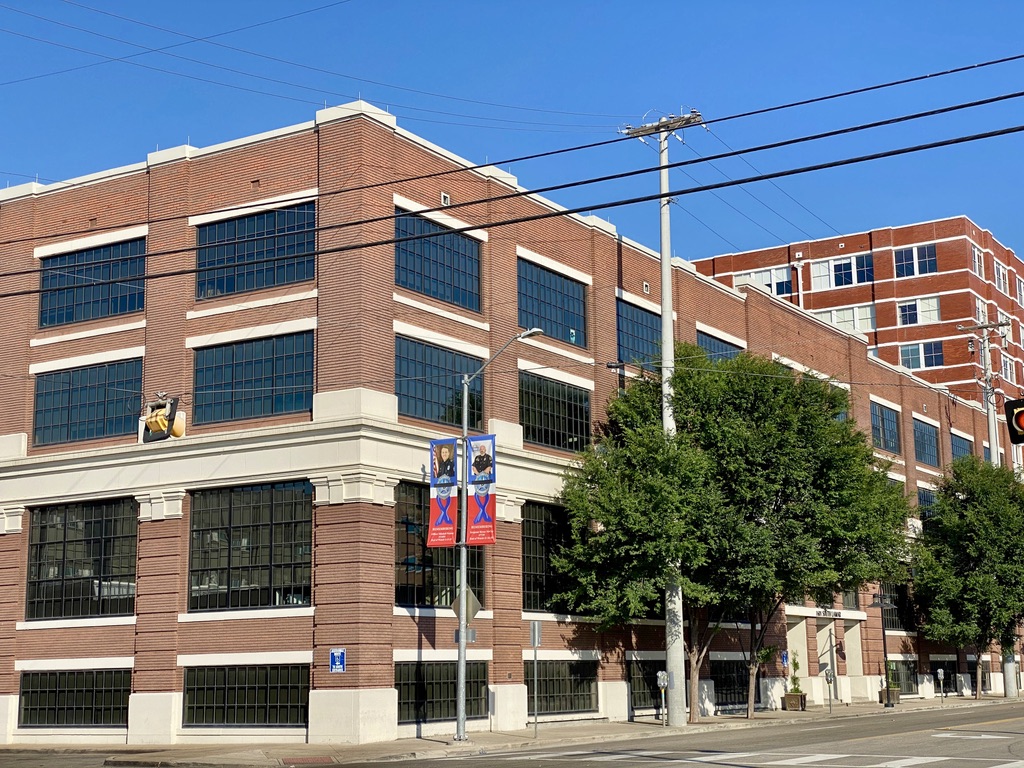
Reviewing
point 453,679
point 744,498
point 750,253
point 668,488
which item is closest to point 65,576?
point 453,679

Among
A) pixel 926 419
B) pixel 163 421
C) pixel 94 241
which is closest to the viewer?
pixel 163 421

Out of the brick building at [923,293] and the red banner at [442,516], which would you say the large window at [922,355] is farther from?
the red banner at [442,516]

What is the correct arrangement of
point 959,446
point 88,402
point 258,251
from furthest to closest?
point 959,446 < point 88,402 < point 258,251

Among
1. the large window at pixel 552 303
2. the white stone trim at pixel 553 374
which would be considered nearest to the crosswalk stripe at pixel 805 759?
the white stone trim at pixel 553 374

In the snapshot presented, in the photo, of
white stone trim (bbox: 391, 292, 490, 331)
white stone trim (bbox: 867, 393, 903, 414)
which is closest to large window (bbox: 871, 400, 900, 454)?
white stone trim (bbox: 867, 393, 903, 414)

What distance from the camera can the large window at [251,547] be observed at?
1454 inches

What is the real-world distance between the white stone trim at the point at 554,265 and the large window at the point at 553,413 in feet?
13.4

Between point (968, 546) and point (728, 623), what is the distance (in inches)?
739

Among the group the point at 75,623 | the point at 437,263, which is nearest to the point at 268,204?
the point at 437,263

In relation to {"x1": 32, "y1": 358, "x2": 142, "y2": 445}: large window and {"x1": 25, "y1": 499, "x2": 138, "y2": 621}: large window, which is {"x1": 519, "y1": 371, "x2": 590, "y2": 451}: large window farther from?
{"x1": 25, "y1": 499, "x2": 138, "y2": 621}: large window

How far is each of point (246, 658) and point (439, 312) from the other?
1199 centimetres

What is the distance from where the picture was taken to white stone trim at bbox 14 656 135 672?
38.9 metres

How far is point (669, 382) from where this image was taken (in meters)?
44.7

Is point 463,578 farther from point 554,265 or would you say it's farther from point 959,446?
point 959,446
